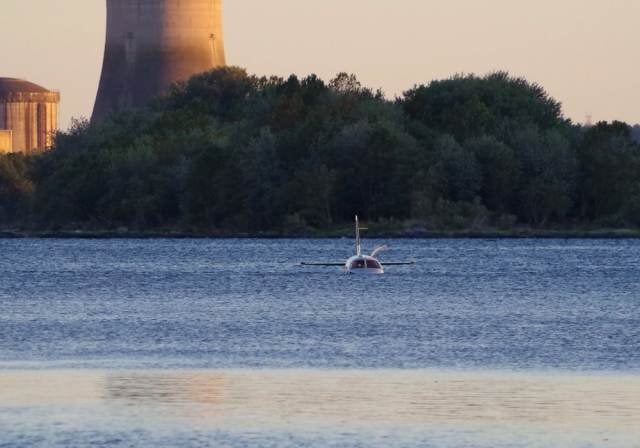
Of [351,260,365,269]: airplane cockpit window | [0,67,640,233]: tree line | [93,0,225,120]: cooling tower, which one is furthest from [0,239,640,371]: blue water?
[93,0,225,120]: cooling tower

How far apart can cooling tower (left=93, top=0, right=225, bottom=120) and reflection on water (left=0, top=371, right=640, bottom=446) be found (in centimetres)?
8746

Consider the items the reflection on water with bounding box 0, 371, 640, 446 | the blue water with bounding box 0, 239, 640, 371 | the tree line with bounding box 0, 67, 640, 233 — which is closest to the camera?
the reflection on water with bounding box 0, 371, 640, 446

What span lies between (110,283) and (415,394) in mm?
43482

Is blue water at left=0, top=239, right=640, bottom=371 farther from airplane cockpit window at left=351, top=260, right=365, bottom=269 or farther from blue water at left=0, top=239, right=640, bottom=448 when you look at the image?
airplane cockpit window at left=351, top=260, right=365, bottom=269

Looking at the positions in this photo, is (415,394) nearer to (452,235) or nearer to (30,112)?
(452,235)

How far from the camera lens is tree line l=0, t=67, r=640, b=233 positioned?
116 m

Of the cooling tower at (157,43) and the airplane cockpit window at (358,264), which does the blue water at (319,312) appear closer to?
the airplane cockpit window at (358,264)

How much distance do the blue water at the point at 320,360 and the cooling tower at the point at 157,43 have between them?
4448 cm

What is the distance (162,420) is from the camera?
26.5 meters

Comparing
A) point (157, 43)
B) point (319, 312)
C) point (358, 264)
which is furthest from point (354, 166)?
point (319, 312)

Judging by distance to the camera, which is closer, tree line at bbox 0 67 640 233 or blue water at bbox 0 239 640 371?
blue water at bbox 0 239 640 371

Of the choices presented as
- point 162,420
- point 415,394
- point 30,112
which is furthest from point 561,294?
point 30,112

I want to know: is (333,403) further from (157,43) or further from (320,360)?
(157,43)

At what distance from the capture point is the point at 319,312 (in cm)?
5241
